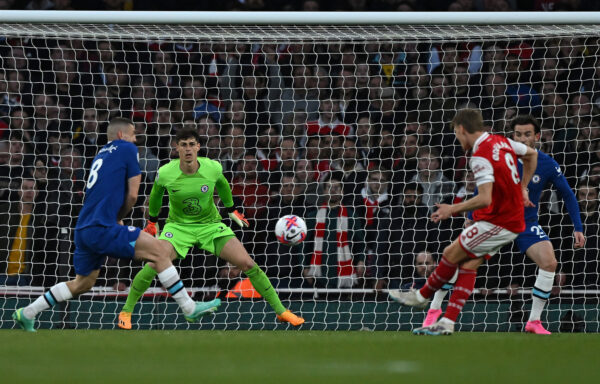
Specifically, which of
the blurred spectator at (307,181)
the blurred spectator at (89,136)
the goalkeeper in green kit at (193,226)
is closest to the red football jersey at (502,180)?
the goalkeeper in green kit at (193,226)

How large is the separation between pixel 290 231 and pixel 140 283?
4.57 ft

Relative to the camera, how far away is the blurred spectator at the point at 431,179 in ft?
31.7

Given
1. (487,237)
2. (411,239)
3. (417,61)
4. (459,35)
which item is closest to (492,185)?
(487,237)

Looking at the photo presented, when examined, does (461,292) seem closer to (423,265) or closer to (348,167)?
(423,265)

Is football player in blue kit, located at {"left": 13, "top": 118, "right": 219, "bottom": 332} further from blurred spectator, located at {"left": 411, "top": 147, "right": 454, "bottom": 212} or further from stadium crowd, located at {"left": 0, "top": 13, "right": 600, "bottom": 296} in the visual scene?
blurred spectator, located at {"left": 411, "top": 147, "right": 454, "bottom": 212}

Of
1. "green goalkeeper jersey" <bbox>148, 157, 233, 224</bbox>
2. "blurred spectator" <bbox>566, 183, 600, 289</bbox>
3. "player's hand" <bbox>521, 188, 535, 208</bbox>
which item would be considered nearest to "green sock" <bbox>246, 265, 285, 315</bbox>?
"green goalkeeper jersey" <bbox>148, 157, 233, 224</bbox>

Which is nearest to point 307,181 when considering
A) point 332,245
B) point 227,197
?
point 332,245

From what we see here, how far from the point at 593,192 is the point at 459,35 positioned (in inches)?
80.8

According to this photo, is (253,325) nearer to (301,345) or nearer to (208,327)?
(208,327)

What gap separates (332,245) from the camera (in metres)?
9.38

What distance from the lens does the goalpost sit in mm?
8992

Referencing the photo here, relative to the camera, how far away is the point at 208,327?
9375 millimetres

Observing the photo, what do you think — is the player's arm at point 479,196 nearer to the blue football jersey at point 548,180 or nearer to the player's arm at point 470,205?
the player's arm at point 470,205

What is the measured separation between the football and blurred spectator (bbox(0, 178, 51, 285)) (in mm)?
2545
